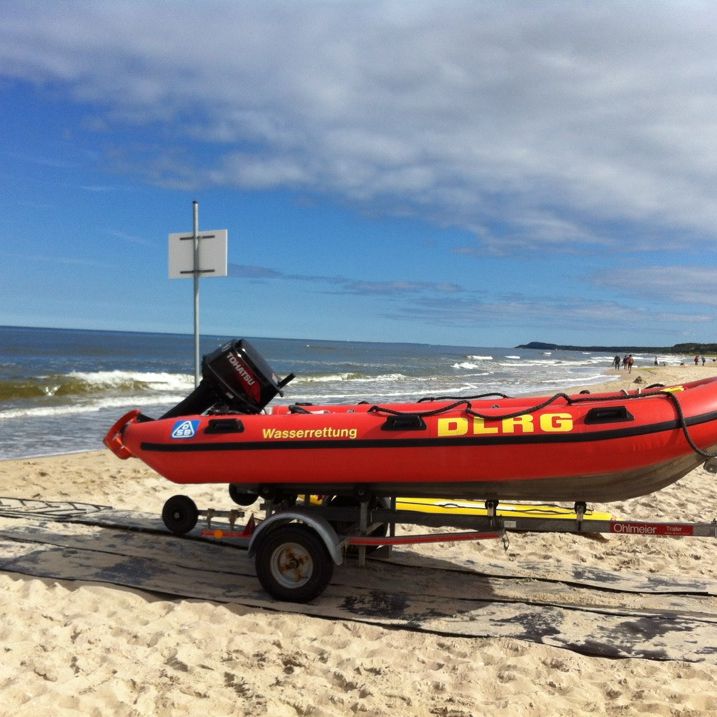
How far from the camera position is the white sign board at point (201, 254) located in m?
6.33

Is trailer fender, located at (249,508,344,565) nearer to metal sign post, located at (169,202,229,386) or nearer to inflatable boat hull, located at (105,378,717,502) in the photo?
inflatable boat hull, located at (105,378,717,502)

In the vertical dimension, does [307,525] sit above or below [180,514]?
above

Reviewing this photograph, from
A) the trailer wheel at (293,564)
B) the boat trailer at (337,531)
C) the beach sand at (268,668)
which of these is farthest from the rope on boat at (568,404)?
the beach sand at (268,668)

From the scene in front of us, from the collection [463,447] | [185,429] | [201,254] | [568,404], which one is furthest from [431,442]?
[201,254]

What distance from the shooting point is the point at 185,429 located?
452 centimetres

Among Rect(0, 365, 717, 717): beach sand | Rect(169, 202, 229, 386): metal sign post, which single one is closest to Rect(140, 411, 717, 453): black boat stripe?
Rect(0, 365, 717, 717): beach sand

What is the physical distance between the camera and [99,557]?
486 cm

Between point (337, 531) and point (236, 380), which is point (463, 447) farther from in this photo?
point (236, 380)

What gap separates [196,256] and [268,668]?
419 centimetres

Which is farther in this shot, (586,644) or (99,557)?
(99,557)

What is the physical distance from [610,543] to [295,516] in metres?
2.86

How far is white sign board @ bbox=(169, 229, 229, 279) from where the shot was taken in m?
6.33

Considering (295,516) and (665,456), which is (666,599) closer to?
(665,456)

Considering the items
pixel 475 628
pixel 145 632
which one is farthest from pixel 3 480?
pixel 475 628
